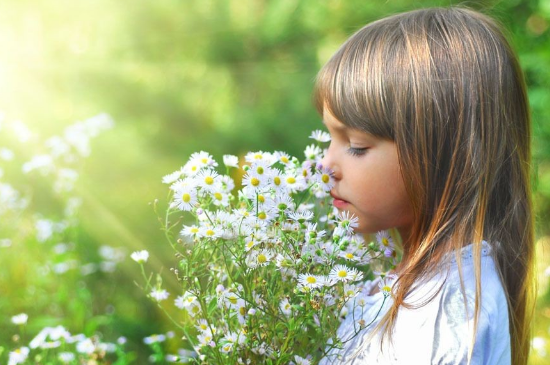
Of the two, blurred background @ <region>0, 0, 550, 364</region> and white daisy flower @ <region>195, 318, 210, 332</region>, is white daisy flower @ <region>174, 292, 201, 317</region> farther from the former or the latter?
blurred background @ <region>0, 0, 550, 364</region>

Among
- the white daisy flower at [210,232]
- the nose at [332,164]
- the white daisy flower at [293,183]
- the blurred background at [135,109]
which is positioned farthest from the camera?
the blurred background at [135,109]

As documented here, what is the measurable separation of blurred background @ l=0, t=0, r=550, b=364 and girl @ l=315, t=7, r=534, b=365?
95cm

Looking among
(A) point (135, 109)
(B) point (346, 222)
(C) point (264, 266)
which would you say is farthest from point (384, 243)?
(A) point (135, 109)

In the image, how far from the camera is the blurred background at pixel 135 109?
2.08 metres

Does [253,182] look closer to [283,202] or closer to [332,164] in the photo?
[283,202]

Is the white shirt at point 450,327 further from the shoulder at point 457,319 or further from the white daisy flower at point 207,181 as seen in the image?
the white daisy flower at point 207,181

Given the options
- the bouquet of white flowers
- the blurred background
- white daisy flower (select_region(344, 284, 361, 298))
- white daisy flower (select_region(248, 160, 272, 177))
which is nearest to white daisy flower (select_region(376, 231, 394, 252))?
the bouquet of white flowers

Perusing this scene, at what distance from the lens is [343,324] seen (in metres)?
1.24

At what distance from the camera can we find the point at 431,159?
112 cm

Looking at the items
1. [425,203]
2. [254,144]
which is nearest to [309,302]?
[425,203]

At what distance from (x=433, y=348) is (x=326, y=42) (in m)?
2.62

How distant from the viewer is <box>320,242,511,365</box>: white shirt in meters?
0.99

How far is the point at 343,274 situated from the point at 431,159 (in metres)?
0.29

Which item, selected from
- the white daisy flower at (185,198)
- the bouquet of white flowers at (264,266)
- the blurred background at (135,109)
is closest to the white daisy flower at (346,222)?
the bouquet of white flowers at (264,266)
